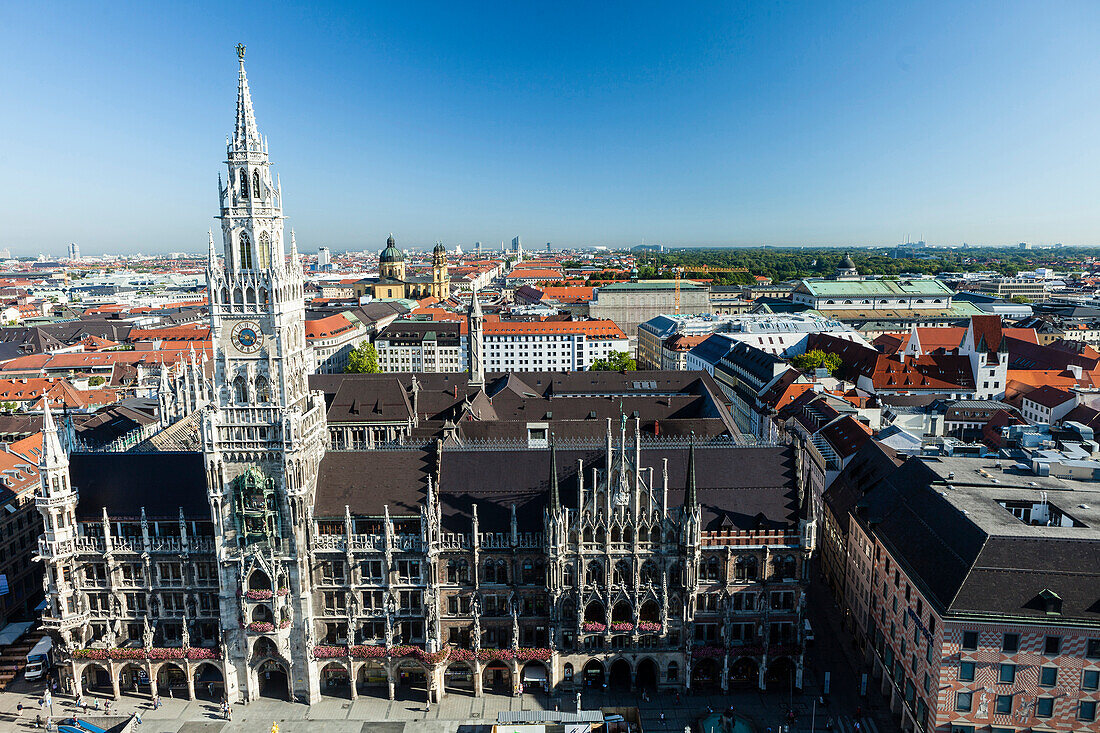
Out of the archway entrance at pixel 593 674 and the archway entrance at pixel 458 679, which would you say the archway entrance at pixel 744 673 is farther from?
the archway entrance at pixel 458 679

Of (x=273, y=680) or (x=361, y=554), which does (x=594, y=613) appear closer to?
(x=361, y=554)

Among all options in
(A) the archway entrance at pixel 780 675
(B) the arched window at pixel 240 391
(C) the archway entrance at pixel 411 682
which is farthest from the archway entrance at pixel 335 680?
(A) the archway entrance at pixel 780 675

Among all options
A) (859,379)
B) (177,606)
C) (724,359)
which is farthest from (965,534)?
(724,359)

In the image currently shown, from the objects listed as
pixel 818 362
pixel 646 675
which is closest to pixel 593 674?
pixel 646 675

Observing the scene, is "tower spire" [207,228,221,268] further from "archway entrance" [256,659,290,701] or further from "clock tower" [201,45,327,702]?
"archway entrance" [256,659,290,701]

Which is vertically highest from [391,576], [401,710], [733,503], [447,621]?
[733,503]

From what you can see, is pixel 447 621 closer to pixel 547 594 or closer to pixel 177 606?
pixel 547 594
